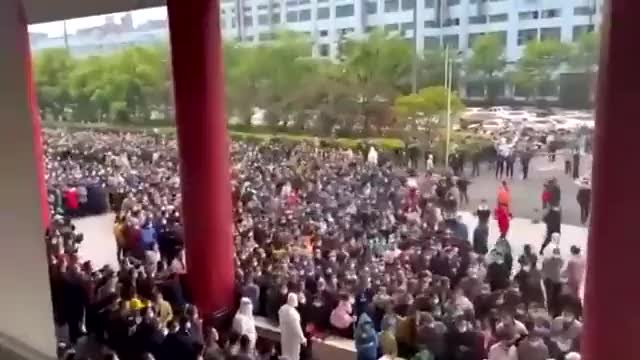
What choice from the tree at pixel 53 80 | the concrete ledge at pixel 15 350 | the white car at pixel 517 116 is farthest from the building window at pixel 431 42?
the concrete ledge at pixel 15 350

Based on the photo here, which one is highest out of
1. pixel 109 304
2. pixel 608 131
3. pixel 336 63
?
pixel 336 63

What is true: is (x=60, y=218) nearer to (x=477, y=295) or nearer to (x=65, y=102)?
(x=65, y=102)

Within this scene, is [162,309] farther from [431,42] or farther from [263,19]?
[431,42]

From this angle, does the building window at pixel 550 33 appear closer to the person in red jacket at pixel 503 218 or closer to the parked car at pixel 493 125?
the parked car at pixel 493 125

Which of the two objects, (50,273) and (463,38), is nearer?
(463,38)

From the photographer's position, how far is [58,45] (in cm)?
270

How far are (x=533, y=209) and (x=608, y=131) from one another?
11.9 inches

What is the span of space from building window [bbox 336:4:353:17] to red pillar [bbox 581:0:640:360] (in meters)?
0.68

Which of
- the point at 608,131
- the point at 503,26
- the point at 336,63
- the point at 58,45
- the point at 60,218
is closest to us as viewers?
the point at 608,131

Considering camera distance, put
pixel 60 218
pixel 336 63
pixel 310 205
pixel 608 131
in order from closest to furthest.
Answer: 1. pixel 608 131
2. pixel 336 63
3. pixel 310 205
4. pixel 60 218

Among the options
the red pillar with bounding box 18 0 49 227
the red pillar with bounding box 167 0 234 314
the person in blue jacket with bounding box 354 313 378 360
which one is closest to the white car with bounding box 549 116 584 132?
the person in blue jacket with bounding box 354 313 378 360

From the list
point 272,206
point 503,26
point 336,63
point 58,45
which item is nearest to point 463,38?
point 503,26

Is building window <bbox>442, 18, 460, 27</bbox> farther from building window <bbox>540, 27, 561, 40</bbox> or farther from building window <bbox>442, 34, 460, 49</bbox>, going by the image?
building window <bbox>540, 27, 561, 40</bbox>

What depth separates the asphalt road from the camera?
1606 millimetres
